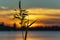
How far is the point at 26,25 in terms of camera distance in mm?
5070

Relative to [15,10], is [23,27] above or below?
below

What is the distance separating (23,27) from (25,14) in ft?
0.91

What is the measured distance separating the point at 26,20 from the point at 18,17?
0.64 feet

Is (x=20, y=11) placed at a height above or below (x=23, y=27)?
above

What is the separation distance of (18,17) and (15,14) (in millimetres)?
121

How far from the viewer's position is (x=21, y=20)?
5117mm

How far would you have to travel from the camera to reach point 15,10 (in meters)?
5.15

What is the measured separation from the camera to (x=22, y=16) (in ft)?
16.8

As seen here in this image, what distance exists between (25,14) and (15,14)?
0.21 metres

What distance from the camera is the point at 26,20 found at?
5.22 metres

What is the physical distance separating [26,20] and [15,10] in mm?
304

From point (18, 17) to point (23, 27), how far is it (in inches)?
9.6

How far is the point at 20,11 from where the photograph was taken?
5168mm

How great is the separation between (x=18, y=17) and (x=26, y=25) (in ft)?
0.75
